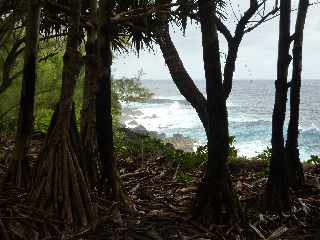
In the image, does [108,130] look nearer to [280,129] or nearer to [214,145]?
[214,145]

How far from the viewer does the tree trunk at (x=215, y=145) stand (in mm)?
5086

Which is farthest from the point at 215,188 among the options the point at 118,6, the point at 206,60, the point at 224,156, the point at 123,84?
the point at 123,84

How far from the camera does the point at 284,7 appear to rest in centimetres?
564

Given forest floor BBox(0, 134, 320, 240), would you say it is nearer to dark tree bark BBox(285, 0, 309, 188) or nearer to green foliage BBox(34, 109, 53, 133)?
dark tree bark BBox(285, 0, 309, 188)

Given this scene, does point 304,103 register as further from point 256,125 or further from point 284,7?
point 284,7

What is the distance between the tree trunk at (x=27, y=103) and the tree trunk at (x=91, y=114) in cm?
67

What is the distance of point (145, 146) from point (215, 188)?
16.9ft

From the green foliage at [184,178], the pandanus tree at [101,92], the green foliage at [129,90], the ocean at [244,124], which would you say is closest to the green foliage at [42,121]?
the green foliage at [184,178]

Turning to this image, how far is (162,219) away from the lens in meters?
5.20

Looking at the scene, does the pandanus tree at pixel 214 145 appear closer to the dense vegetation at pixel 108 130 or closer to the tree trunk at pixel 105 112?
the dense vegetation at pixel 108 130

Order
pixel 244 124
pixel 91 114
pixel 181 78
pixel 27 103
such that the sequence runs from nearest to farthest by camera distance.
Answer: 1. pixel 91 114
2. pixel 27 103
3. pixel 181 78
4. pixel 244 124

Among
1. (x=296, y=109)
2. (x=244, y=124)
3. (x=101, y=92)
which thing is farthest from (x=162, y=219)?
(x=244, y=124)

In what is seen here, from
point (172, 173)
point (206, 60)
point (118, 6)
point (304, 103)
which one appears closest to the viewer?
point (206, 60)

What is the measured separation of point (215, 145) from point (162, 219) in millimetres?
919
